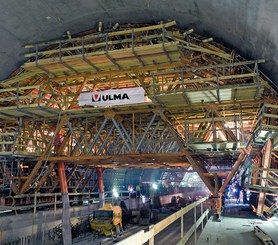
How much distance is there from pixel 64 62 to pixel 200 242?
32.0ft

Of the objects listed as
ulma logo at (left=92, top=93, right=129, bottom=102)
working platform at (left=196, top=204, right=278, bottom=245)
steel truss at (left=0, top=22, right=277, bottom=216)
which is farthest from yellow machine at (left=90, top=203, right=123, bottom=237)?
ulma logo at (left=92, top=93, right=129, bottom=102)

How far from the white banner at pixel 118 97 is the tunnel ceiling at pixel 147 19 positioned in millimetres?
3579

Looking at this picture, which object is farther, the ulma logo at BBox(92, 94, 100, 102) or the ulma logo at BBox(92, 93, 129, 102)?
the ulma logo at BBox(92, 94, 100, 102)

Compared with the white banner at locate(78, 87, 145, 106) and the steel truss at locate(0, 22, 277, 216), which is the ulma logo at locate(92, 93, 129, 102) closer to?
the white banner at locate(78, 87, 145, 106)

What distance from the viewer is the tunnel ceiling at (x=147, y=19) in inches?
439

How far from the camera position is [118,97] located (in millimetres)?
13859

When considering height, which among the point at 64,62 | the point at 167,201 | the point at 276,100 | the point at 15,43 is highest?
the point at 15,43

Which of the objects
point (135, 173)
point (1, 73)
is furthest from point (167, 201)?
point (1, 73)

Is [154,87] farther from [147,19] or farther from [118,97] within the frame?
[147,19]

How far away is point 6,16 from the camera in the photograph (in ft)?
42.3

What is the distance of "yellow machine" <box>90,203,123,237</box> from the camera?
58.1 ft

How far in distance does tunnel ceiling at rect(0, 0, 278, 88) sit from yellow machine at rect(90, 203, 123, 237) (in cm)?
1088

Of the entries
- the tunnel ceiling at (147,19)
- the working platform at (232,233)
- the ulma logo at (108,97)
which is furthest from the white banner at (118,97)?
the working platform at (232,233)

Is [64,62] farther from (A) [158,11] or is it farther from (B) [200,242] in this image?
(B) [200,242]
